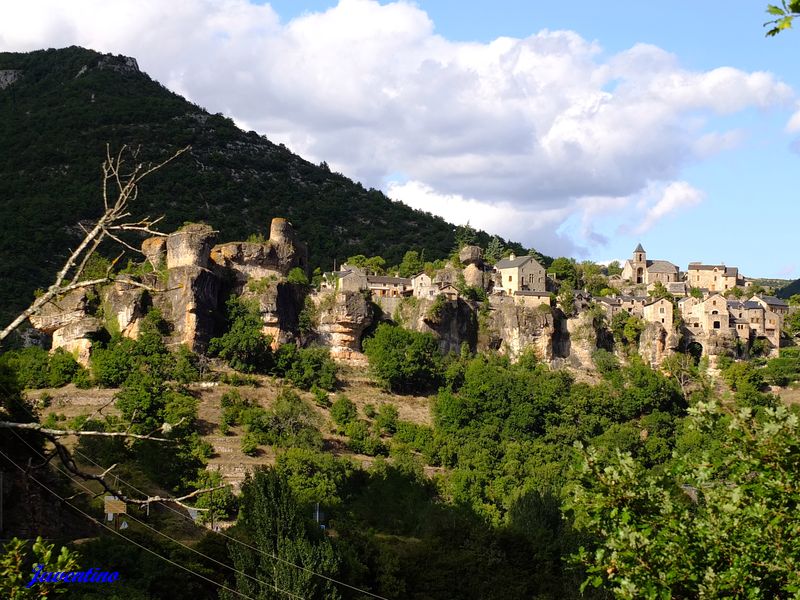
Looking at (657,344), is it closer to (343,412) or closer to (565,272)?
(565,272)

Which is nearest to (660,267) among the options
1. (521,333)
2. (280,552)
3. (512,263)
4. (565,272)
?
(565,272)

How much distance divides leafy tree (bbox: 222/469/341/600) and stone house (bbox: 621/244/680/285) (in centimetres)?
6524

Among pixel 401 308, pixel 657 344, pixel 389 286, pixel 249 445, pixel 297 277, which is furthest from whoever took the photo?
pixel 389 286

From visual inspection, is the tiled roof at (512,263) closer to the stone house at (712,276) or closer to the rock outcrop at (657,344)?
the rock outcrop at (657,344)

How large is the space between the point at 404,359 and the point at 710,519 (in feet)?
157

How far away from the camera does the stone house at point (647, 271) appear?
92.6 metres

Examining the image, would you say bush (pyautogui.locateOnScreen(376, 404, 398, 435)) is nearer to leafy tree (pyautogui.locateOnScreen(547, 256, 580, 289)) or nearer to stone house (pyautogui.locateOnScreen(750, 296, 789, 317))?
leafy tree (pyautogui.locateOnScreen(547, 256, 580, 289))

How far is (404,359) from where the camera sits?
201ft

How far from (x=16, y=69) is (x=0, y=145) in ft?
114

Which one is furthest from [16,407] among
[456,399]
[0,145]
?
[0,145]

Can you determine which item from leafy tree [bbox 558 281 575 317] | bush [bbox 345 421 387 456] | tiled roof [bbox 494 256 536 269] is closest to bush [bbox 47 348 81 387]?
bush [bbox 345 421 387 456]

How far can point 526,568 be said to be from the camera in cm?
3519

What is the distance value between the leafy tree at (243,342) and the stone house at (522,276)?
20.2m

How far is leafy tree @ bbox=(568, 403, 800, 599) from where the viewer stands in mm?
12750
